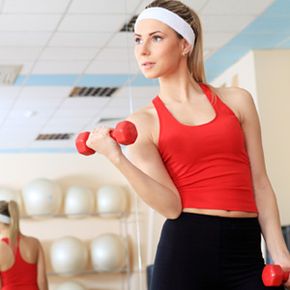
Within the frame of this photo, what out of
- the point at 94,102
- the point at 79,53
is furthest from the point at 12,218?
the point at 94,102

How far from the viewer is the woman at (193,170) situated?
1.27 m

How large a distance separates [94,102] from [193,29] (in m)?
6.43

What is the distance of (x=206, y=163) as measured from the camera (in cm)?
131

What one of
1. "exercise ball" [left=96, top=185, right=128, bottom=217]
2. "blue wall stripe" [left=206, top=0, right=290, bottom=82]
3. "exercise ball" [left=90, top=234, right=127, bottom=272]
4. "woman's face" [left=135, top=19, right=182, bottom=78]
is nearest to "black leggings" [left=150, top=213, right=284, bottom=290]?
"woman's face" [left=135, top=19, right=182, bottom=78]

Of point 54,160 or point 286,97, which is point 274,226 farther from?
point 54,160

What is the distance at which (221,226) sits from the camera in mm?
1283

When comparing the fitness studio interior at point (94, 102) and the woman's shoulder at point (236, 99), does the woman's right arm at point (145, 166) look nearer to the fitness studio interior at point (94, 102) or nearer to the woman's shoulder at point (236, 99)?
the woman's shoulder at point (236, 99)

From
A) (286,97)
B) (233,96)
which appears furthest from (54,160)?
(233,96)

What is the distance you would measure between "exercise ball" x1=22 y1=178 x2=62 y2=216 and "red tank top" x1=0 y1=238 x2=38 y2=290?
10.8 feet

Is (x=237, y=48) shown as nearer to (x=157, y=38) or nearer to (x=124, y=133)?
(x=157, y=38)

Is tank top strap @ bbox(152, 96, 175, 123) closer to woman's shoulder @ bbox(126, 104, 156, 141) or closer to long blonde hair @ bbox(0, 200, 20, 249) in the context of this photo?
woman's shoulder @ bbox(126, 104, 156, 141)

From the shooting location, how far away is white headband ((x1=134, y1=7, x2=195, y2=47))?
138 centimetres

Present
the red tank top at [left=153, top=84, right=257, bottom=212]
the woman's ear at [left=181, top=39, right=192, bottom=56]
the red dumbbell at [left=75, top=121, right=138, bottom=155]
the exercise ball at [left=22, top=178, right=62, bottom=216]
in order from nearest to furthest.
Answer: the red dumbbell at [left=75, top=121, right=138, bottom=155], the red tank top at [left=153, top=84, right=257, bottom=212], the woman's ear at [left=181, top=39, right=192, bottom=56], the exercise ball at [left=22, top=178, right=62, bottom=216]

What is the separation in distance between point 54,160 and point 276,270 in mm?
6566
